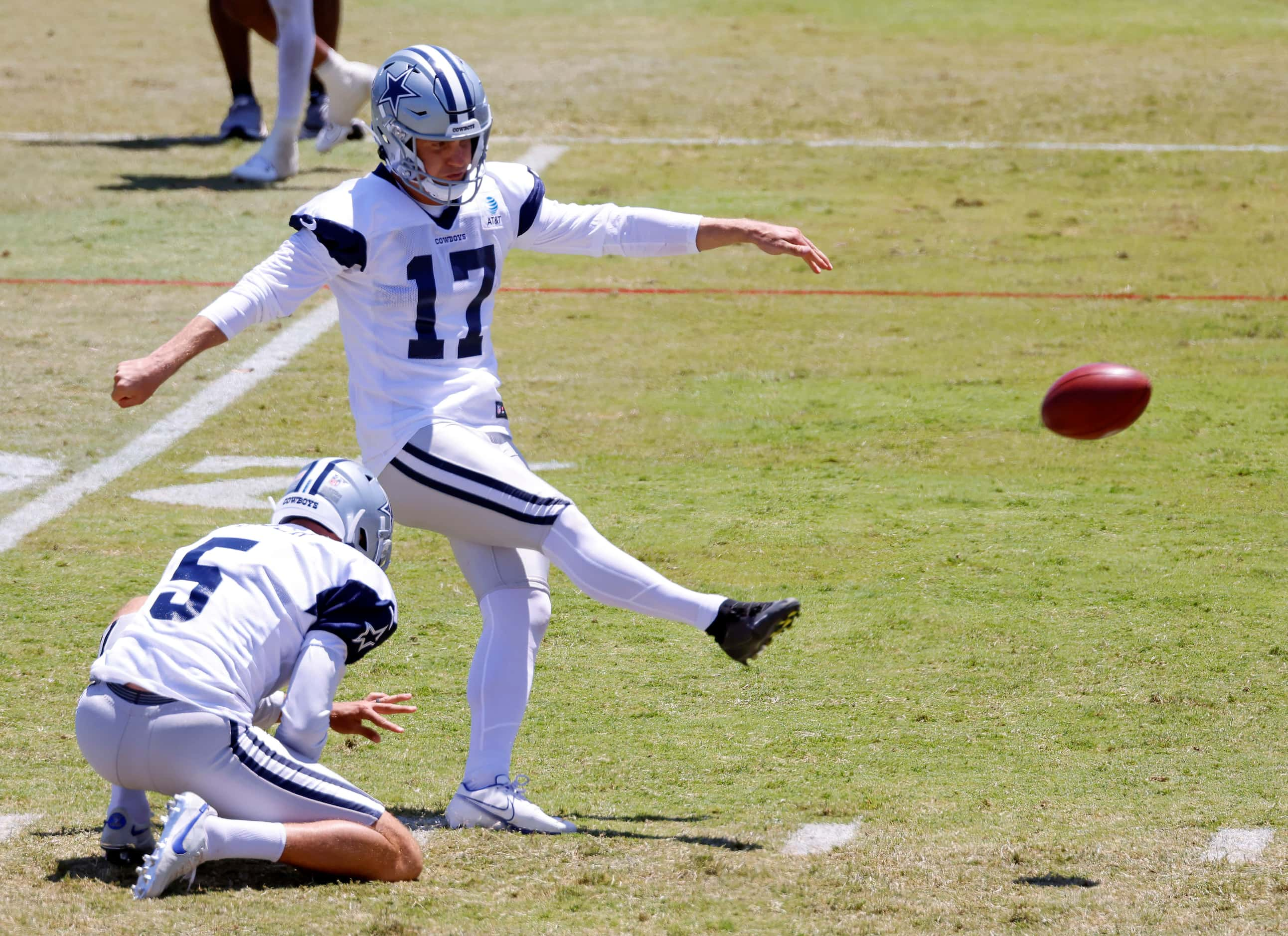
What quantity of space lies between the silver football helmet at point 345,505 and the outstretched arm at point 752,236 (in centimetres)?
128

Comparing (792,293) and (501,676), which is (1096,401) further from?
(792,293)

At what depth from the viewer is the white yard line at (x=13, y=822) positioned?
413 centimetres

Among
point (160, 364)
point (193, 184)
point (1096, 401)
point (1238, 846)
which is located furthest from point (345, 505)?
point (193, 184)

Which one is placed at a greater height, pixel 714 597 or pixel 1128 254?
pixel 1128 254

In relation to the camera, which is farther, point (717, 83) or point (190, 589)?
point (717, 83)

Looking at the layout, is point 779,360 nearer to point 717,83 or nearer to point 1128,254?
point 1128,254

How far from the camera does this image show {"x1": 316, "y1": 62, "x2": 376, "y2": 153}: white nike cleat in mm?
12305

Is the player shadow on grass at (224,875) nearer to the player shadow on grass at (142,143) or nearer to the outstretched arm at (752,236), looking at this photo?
the outstretched arm at (752,236)

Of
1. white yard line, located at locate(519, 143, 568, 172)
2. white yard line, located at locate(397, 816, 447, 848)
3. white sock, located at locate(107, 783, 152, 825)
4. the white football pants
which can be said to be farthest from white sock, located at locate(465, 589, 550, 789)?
white yard line, located at locate(519, 143, 568, 172)

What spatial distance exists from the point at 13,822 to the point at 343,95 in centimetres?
893

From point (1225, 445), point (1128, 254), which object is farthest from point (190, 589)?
point (1128, 254)

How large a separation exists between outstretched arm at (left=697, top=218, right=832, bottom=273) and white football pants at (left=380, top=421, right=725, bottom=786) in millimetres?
883

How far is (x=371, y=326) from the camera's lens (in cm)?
463

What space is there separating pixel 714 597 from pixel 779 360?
4761 millimetres
